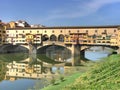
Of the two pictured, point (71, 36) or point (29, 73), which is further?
point (71, 36)

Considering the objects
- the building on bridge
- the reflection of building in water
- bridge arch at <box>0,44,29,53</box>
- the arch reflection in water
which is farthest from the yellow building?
the reflection of building in water

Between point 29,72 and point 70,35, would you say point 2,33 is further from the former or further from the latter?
point 29,72

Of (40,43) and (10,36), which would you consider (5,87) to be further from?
(10,36)

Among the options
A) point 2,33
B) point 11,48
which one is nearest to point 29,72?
point 11,48

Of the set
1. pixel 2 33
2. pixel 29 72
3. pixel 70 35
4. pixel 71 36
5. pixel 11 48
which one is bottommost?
pixel 29 72

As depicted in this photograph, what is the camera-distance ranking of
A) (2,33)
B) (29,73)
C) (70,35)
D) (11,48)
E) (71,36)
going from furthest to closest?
(2,33) < (11,48) < (70,35) < (71,36) < (29,73)

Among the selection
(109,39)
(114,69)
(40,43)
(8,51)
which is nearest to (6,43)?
(8,51)

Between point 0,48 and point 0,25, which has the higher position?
point 0,25

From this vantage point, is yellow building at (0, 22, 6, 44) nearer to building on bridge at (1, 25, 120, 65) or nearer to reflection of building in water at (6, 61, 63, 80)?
building on bridge at (1, 25, 120, 65)

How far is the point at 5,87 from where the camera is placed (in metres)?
27.4

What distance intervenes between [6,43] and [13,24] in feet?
34.6

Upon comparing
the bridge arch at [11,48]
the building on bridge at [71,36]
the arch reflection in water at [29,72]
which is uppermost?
the building on bridge at [71,36]

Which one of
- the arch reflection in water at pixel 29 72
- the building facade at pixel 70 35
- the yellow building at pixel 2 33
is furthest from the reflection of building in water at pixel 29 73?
the yellow building at pixel 2 33

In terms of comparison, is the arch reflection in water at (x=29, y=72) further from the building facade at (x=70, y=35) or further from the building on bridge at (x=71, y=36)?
the building facade at (x=70, y=35)
